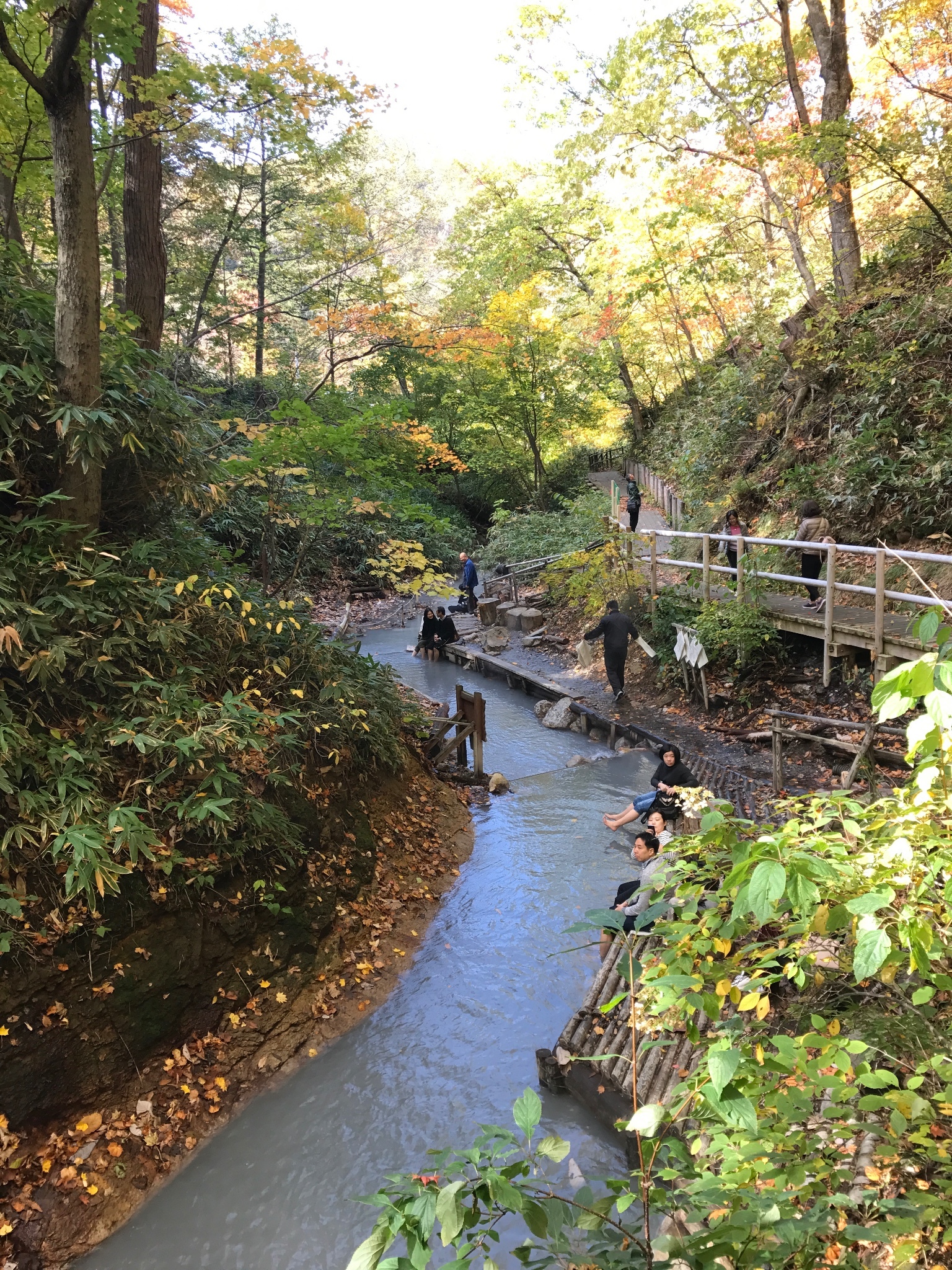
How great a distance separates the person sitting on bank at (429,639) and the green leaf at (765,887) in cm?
1500

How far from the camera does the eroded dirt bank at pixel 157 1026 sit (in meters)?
3.99

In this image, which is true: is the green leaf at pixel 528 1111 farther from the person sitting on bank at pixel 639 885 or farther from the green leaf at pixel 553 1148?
the person sitting on bank at pixel 639 885

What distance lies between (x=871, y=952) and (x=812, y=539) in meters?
9.51

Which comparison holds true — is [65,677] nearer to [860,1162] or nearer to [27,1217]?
[27,1217]

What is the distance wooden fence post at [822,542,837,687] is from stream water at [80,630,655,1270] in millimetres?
3527

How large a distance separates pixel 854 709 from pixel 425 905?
557 cm

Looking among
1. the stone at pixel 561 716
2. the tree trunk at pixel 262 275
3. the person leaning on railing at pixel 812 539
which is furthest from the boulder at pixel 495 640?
the tree trunk at pixel 262 275

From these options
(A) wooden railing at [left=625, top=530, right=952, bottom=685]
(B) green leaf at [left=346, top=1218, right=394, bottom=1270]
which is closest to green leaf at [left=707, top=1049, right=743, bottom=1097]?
(B) green leaf at [left=346, top=1218, right=394, bottom=1270]

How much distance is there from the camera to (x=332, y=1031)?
5.55m

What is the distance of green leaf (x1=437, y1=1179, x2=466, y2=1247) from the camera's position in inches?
49.0

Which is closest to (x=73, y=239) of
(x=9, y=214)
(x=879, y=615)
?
(x=9, y=214)

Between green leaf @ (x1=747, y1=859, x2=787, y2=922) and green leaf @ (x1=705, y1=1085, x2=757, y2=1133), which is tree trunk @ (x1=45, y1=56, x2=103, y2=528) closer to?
green leaf @ (x1=747, y1=859, x2=787, y2=922)

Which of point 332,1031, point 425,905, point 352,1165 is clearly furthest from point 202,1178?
point 425,905

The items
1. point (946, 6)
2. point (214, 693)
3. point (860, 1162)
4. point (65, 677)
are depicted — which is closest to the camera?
point (860, 1162)
